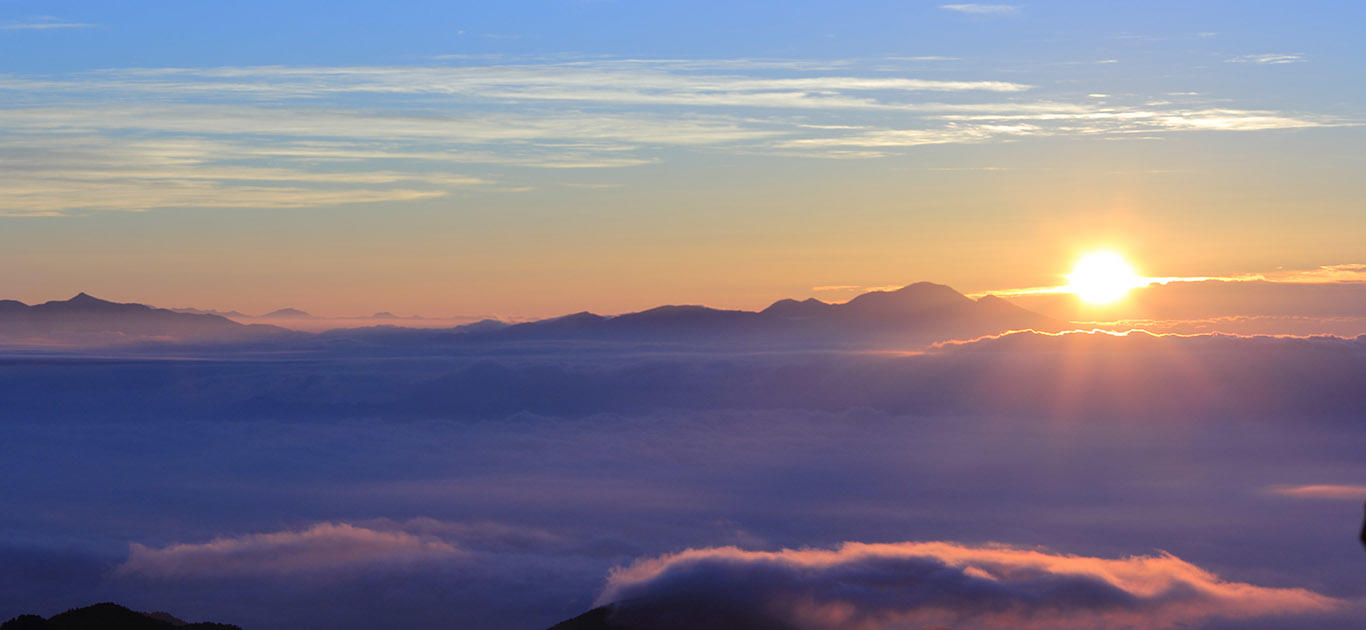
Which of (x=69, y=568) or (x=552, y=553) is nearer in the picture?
(x=69, y=568)

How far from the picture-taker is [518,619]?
487ft

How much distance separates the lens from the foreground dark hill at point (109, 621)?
9744cm

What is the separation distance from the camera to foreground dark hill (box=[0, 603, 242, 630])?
97438 millimetres

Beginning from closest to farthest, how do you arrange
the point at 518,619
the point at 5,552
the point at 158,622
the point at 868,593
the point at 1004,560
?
the point at 158,622, the point at 868,593, the point at 518,619, the point at 1004,560, the point at 5,552

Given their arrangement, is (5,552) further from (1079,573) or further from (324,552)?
(1079,573)

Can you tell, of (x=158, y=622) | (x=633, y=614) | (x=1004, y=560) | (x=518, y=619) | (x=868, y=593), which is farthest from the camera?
(x=1004, y=560)

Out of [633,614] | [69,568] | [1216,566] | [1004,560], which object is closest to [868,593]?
[633,614]

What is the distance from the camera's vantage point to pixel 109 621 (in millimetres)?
101188

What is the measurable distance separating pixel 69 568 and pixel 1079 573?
139 m

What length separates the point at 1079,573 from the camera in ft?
503

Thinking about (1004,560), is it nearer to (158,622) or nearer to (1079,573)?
(1079,573)

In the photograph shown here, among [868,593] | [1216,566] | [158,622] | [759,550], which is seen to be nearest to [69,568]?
[158,622]

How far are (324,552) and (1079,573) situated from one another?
376ft

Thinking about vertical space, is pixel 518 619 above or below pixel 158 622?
below
